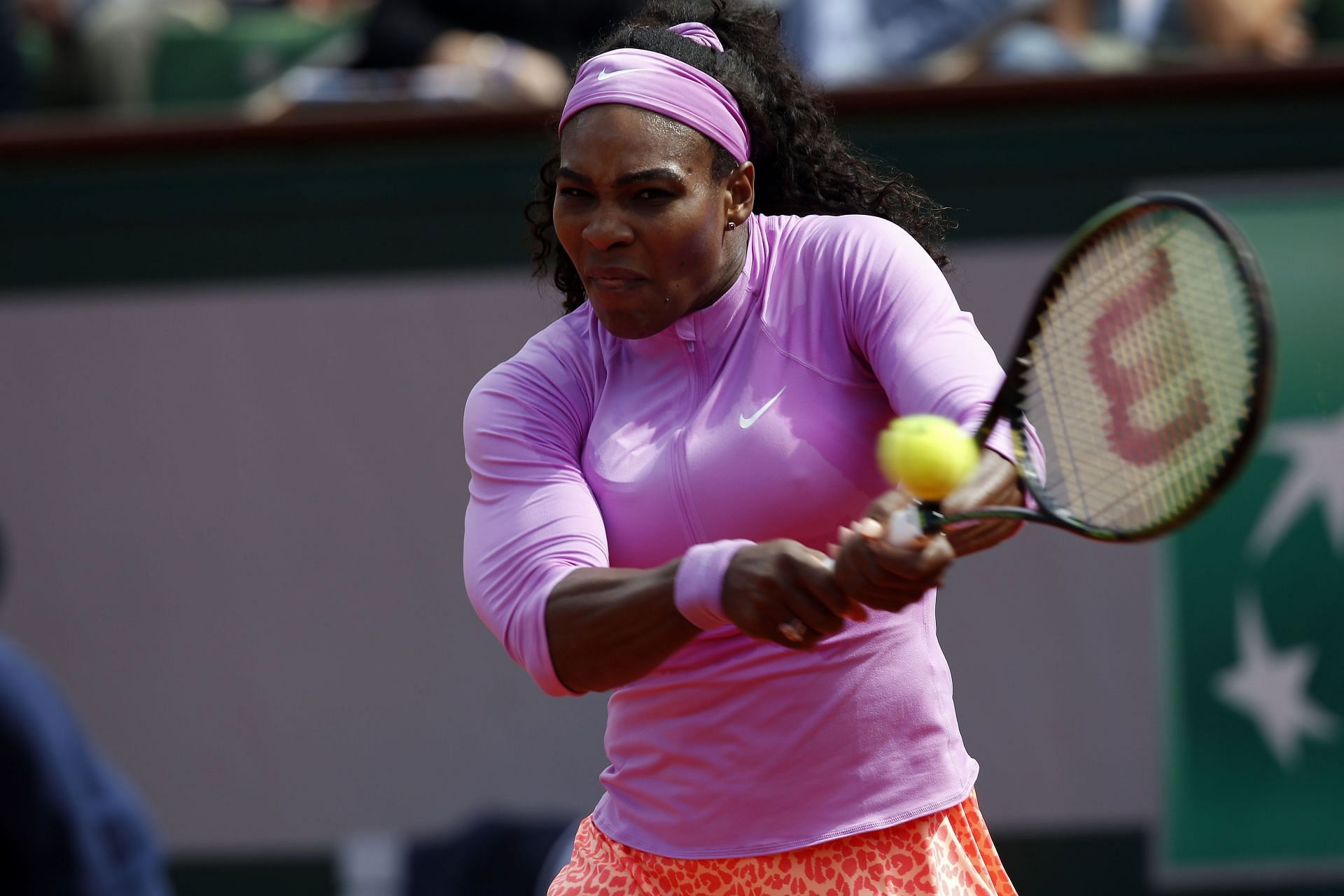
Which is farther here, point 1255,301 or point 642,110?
point 642,110

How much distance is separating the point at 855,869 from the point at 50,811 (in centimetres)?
142

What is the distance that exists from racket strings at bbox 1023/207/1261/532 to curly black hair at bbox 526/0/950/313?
1.47ft

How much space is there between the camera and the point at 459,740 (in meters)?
4.90

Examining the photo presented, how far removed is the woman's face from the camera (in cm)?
A: 207

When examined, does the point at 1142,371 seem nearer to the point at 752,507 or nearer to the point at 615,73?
the point at 752,507

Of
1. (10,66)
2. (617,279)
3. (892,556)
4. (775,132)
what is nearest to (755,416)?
(617,279)

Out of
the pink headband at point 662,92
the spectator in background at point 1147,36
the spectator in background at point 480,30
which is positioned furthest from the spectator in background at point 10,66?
the pink headband at point 662,92

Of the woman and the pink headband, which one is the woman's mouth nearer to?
the woman

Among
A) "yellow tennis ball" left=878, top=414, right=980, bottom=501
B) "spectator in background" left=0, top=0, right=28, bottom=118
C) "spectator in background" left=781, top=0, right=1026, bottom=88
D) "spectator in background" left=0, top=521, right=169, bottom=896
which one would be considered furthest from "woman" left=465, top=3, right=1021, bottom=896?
"spectator in background" left=0, top=0, right=28, bottom=118

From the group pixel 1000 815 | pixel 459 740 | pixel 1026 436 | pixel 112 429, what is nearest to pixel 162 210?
pixel 112 429

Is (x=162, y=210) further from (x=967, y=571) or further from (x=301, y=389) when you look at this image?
(x=967, y=571)

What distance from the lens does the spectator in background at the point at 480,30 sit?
5082 mm

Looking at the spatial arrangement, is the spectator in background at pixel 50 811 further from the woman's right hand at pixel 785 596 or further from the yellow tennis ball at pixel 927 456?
the yellow tennis ball at pixel 927 456

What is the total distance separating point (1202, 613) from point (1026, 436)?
2.82 meters
